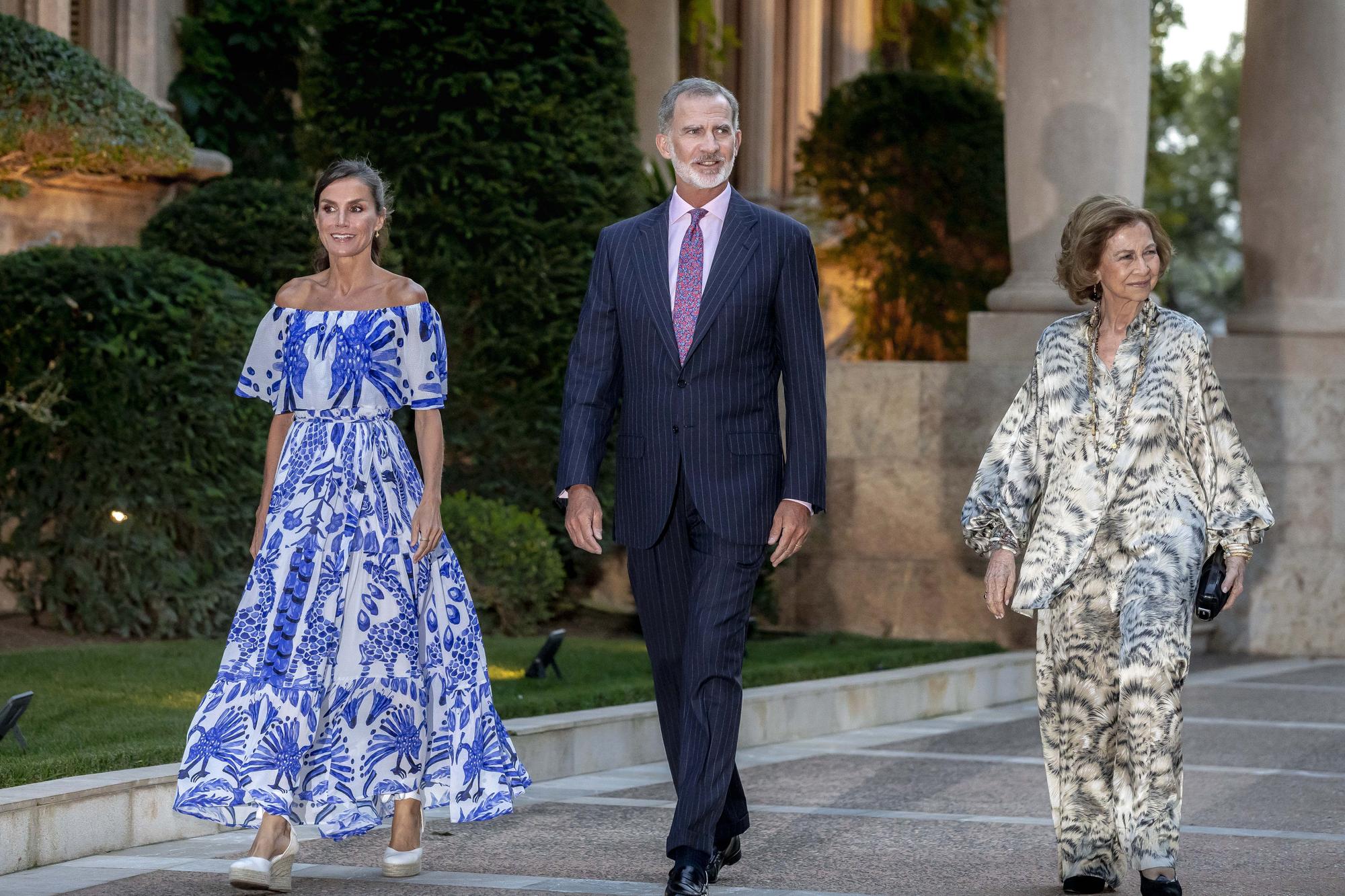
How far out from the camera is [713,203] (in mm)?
5859

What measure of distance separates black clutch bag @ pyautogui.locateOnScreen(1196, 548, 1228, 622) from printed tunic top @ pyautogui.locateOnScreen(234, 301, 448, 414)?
7.20 ft

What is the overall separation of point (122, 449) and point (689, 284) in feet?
17.7

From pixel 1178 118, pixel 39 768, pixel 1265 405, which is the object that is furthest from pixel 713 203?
pixel 1178 118

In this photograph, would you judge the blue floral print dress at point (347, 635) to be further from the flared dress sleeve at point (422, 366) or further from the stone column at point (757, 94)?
the stone column at point (757, 94)

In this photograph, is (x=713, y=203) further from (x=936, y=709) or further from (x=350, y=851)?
(x=936, y=709)

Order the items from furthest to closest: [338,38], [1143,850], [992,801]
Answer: [338,38] < [992,801] < [1143,850]

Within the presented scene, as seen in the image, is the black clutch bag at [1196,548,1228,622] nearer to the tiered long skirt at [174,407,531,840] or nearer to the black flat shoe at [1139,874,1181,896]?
the black flat shoe at [1139,874,1181,896]

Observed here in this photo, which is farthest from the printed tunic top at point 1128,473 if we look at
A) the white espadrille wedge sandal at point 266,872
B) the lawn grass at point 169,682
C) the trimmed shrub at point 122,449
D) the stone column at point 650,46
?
the stone column at point 650,46

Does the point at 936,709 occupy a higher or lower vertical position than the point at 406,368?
lower

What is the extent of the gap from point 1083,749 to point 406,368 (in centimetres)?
221

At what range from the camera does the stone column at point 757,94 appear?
23578 millimetres

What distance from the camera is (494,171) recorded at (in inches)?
484

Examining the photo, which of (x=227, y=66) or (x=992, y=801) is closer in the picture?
(x=992, y=801)

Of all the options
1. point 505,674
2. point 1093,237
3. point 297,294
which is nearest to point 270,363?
point 297,294
